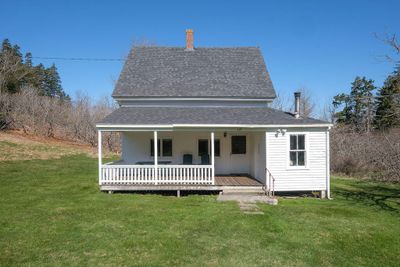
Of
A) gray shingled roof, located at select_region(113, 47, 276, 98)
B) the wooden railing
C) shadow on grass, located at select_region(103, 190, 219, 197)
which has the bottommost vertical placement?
shadow on grass, located at select_region(103, 190, 219, 197)

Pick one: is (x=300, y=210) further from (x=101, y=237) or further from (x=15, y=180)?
(x=15, y=180)

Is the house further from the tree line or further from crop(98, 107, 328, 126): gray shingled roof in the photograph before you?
the tree line

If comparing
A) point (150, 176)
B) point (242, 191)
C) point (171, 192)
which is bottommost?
point (171, 192)

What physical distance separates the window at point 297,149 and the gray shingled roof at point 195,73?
431cm

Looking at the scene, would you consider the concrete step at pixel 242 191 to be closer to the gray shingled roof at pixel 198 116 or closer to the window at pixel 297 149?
the window at pixel 297 149

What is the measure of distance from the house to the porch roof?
0.14ft

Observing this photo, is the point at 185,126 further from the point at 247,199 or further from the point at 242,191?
the point at 247,199

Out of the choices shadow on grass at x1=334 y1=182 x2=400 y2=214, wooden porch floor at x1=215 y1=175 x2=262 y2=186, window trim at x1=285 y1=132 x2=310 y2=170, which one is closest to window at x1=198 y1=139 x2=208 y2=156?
wooden porch floor at x1=215 y1=175 x2=262 y2=186

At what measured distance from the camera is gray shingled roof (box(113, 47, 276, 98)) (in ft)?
59.4

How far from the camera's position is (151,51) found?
21.6m

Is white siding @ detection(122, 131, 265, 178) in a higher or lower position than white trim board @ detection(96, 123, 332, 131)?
lower

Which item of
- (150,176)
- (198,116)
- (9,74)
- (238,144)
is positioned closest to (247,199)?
(150,176)

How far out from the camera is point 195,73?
19672 mm

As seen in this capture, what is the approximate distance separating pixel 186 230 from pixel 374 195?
10823 millimetres
